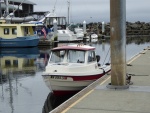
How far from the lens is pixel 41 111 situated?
14.3m

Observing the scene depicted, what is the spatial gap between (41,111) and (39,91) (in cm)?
399

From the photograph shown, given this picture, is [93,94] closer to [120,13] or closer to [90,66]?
[120,13]

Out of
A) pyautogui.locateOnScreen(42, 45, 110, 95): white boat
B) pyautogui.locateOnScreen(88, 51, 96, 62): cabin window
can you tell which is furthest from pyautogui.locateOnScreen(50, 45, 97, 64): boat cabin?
pyautogui.locateOnScreen(88, 51, 96, 62): cabin window

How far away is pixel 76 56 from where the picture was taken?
53.7ft

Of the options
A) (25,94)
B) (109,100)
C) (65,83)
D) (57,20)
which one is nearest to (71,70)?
(65,83)

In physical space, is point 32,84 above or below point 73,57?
below

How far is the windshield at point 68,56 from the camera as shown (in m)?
16.2

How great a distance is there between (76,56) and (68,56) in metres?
0.36

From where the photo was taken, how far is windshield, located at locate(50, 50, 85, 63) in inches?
637

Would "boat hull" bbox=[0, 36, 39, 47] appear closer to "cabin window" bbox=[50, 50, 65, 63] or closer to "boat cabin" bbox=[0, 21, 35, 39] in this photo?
"boat cabin" bbox=[0, 21, 35, 39]

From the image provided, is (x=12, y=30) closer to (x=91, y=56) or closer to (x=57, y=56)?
(x=91, y=56)

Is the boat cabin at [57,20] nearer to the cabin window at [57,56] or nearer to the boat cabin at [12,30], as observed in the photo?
the boat cabin at [12,30]

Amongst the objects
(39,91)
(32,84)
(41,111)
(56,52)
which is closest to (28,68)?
(32,84)

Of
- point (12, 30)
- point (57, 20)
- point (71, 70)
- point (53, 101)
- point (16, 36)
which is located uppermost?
point (57, 20)
